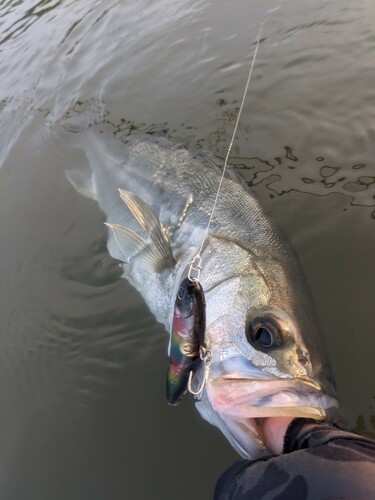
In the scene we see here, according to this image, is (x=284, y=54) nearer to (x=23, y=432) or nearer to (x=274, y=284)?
(x=274, y=284)

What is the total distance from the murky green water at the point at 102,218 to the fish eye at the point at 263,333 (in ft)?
2.42

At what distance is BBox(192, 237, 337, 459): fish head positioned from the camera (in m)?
2.14

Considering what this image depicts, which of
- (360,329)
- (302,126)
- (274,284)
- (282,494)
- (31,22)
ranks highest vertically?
(31,22)

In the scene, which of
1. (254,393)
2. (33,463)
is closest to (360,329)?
(254,393)

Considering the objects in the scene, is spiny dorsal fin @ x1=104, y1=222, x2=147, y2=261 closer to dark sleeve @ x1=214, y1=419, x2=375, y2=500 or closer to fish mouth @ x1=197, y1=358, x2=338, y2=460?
fish mouth @ x1=197, y1=358, x2=338, y2=460

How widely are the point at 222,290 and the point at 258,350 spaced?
0.52 meters

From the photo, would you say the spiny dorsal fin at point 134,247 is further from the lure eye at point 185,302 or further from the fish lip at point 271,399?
the fish lip at point 271,399

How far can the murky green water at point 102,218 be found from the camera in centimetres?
292

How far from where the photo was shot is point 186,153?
13.6 ft

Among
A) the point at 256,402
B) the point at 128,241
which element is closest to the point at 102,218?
the point at 128,241

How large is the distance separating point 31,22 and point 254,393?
9.37 metres

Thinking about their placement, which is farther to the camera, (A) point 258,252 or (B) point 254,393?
(A) point 258,252

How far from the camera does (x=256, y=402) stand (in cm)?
213

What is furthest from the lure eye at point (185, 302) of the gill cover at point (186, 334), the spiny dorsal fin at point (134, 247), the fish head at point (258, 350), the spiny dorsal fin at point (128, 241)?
the spiny dorsal fin at point (128, 241)
